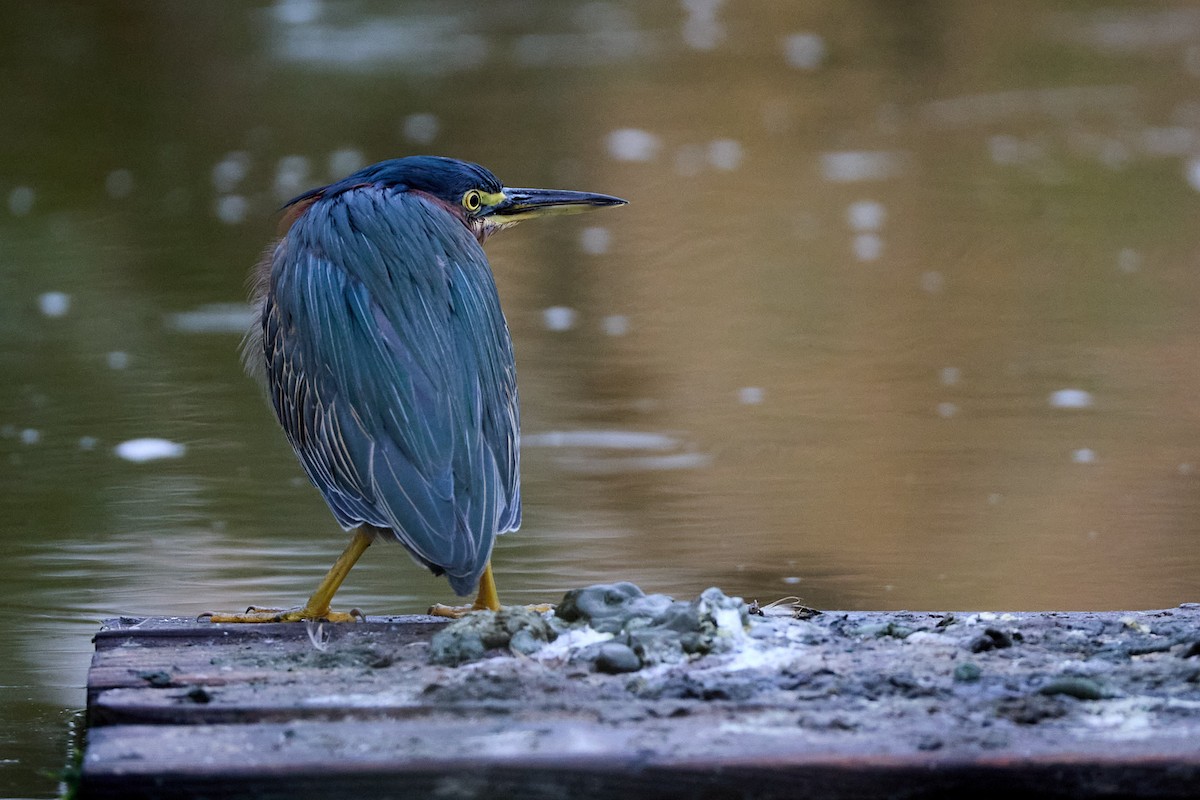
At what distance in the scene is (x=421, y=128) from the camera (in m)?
11.3

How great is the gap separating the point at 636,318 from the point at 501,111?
15.2 feet

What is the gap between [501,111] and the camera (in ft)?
39.4

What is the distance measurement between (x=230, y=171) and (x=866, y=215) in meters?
3.56

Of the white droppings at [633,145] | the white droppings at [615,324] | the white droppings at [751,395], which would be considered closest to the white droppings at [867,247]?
the white droppings at [615,324]

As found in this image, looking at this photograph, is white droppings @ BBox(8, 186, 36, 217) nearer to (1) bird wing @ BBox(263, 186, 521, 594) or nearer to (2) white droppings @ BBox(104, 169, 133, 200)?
(2) white droppings @ BBox(104, 169, 133, 200)

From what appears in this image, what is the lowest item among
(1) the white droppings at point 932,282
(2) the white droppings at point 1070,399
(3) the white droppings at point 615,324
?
(2) the white droppings at point 1070,399

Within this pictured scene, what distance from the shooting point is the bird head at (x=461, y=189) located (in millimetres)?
3865

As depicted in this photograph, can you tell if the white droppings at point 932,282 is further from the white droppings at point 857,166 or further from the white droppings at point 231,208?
the white droppings at point 231,208

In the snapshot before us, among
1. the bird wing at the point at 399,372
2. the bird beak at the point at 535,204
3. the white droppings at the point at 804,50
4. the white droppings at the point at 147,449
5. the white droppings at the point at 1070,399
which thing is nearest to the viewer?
the bird wing at the point at 399,372

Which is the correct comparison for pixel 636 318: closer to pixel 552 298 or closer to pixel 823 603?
pixel 552 298

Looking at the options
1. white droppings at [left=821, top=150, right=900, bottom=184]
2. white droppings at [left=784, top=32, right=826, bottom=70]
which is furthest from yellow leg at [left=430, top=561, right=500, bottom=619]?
white droppings at [left=784, top=32, right=826, bottom=70]

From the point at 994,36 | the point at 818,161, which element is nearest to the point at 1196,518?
the point at 818,161

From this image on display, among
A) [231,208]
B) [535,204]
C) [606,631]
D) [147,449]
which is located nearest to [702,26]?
[231,208]

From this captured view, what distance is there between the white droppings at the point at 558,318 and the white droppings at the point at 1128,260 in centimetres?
253
